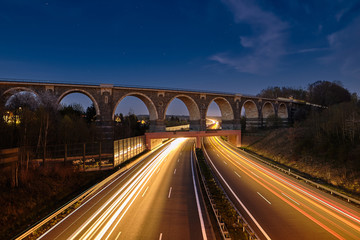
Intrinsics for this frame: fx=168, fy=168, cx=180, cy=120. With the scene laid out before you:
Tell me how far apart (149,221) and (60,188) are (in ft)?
38.3

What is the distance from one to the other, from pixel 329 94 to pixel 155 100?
6652 centimetres

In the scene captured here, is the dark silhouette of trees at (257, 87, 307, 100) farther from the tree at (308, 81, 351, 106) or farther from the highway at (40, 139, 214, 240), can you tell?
the highway at (40, 139, 214, 240)

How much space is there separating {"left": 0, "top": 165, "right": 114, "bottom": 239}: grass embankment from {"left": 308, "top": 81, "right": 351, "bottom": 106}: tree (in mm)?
78916

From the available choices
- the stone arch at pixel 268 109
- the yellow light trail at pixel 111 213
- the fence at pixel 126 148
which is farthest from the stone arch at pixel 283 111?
the yellow light trail at pixel 111 213

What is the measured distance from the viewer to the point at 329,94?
62469mm

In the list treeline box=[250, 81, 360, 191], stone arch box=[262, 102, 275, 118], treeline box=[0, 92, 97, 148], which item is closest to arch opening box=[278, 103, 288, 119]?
stone arch box=[262, 102, 275, 118]

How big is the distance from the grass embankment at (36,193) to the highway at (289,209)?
1451 cm

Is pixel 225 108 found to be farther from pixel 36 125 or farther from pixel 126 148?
pixel 36 125

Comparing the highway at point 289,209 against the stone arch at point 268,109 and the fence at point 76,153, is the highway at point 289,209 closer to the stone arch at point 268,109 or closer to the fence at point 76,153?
the fence at point 76,153

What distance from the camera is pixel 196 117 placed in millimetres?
41625

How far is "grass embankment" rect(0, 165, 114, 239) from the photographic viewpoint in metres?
11.4

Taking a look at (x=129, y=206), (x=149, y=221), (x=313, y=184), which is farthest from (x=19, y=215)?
(x=313, y=184)

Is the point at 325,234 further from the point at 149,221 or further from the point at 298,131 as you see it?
the point at 298,131

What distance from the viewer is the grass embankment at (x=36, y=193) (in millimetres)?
11391
